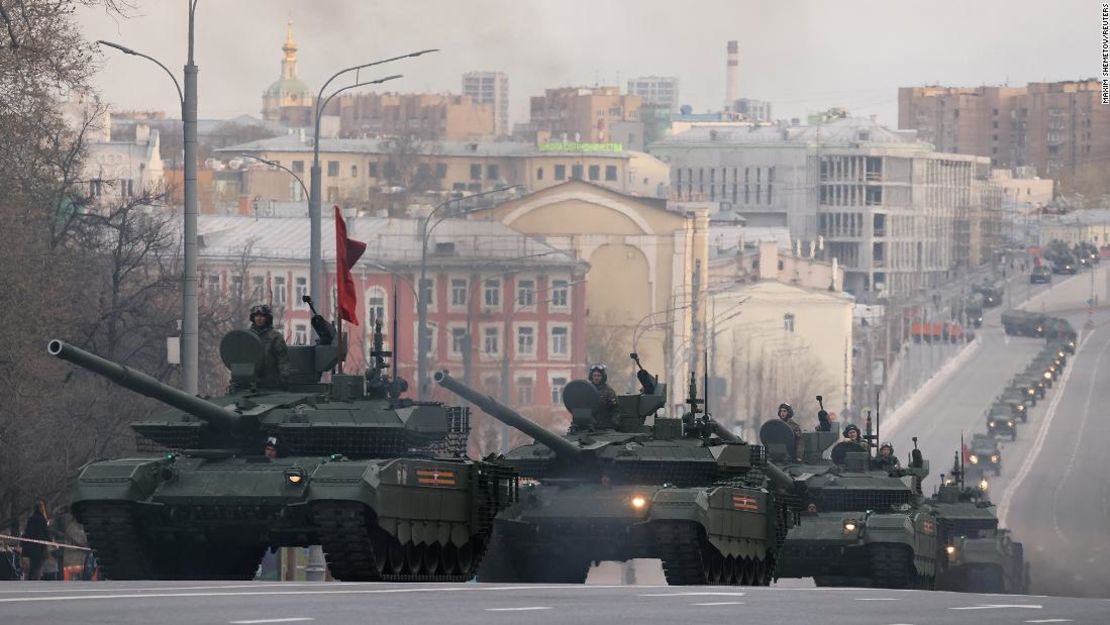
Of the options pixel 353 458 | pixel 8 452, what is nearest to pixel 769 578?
pixel 353 458

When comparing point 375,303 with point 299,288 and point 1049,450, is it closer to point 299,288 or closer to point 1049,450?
point 299,288

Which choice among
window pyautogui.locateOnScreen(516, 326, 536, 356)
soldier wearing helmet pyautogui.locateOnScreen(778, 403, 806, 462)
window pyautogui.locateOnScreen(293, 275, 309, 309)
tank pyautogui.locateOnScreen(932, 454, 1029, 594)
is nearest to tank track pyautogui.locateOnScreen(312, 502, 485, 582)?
soldier wearing helmet pyautogui.locateOnScreen(778, 403, 806, 462)

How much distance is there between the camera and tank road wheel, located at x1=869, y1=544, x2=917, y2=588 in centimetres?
3606

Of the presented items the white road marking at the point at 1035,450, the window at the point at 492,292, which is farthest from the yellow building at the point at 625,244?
the window at the point at 492,292

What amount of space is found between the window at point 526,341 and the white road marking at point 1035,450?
48.7 ft

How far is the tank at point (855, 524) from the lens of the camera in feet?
119

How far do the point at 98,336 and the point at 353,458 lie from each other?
20.8 m

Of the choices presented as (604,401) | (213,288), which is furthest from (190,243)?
(213,288)

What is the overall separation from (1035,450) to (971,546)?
250 ft

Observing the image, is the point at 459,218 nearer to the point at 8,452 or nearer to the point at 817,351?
the point at 817,351

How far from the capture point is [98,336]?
156 ft

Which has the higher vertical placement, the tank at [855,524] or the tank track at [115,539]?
the tank track at [115,539]

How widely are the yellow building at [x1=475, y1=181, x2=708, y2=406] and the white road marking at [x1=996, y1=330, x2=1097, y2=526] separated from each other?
11991 mm

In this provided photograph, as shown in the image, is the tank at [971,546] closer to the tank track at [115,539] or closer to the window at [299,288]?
the tank track at [115,539]
